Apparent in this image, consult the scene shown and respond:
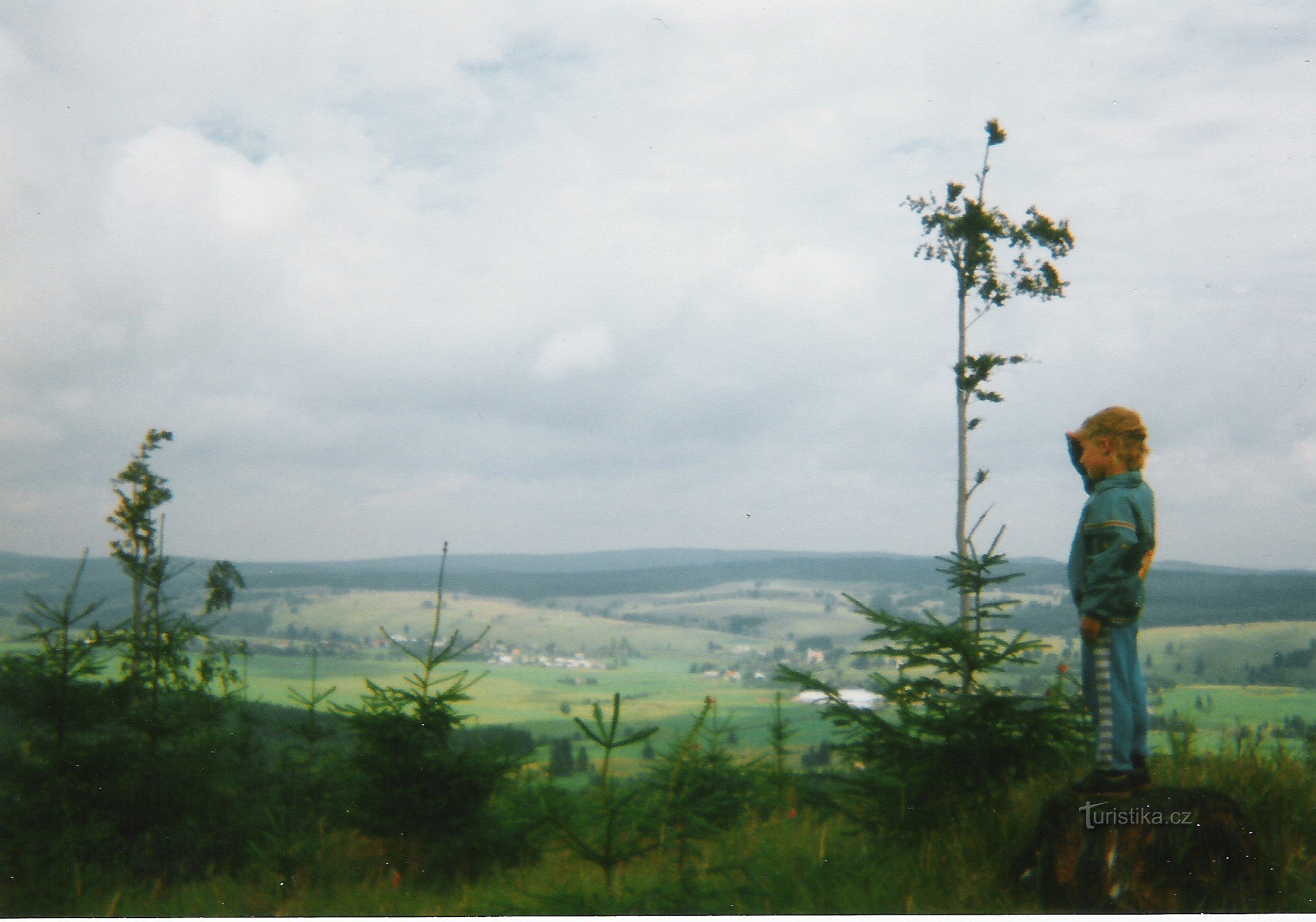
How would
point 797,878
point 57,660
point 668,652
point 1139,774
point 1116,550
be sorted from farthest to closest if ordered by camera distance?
point 668,652 → point 57,660 → point 797,878 → point 1139,774 → point 1116,550

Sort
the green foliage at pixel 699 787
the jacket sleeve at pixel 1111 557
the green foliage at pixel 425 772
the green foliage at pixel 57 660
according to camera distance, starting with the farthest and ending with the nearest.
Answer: the green foliage at pixel 425 772, the green foliage at pixel 57 660, the green foliage at pixel 699 787, the jacket sleeve at pixel 1111 557

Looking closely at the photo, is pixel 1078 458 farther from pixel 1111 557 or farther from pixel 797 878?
pixel 797 878

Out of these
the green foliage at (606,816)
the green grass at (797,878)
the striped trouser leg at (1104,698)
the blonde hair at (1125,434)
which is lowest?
the green grass at (797,878)

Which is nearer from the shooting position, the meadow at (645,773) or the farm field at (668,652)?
the meadow at (645,773)

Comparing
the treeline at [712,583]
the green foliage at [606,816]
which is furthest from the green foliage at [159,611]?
the green foliage at [606,816]

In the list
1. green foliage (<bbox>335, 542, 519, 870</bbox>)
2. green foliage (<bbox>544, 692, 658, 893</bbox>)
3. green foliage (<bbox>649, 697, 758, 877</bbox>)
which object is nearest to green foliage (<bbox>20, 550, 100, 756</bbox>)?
green foliage (<bbox>335, 542, 519, 870</bbox>)

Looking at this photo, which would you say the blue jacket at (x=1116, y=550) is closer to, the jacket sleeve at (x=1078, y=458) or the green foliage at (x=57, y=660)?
the jacket sleeve at (x=1078, y=458)

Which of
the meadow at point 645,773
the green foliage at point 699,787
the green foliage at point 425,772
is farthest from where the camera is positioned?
the green foliage at point 425,772

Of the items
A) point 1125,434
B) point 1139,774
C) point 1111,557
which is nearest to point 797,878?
point 1139,774

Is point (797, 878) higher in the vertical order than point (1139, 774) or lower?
lower
